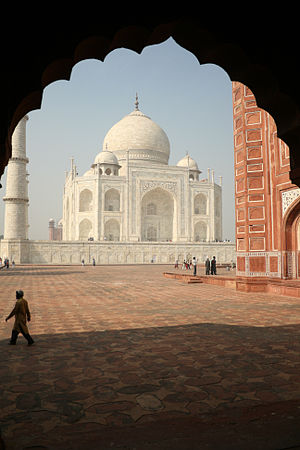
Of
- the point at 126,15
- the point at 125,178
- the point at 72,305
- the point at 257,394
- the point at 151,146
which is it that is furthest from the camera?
the point at 151,146

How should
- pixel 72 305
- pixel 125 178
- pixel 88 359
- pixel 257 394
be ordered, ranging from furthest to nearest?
pixel 125 178 → pixel 72 305 → pixel 88 359 → pixel 257 394

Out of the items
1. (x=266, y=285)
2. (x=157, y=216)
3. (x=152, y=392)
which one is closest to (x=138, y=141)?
(x=157, y=216)

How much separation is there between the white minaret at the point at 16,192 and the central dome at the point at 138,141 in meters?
14.4

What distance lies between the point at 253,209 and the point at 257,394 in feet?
26.1

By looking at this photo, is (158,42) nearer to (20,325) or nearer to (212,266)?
(20,325)

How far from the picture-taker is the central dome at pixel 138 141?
4091cm

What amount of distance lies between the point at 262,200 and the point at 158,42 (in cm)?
836

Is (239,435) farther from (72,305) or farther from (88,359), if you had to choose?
(72,305)

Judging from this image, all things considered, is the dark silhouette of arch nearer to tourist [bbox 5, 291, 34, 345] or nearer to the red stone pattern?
tourist [bbox 5, 291, 34, 345]

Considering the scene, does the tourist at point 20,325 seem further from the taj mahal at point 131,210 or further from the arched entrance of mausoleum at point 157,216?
the arched entrance of mausoleum at point 157,216

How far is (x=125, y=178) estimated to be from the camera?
36062mm

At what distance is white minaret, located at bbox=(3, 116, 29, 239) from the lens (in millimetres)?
26391

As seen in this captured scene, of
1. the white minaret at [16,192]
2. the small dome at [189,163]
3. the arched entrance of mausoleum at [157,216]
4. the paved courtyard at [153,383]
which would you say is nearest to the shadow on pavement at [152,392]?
the paved courtyard at [153,383]

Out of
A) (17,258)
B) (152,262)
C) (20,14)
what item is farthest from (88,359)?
(152,262)
